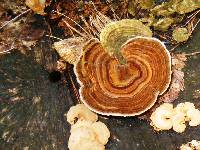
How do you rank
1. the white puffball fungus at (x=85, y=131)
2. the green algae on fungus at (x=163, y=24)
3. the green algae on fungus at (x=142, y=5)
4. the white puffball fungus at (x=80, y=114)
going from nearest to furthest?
the white puffball fungus at (x=85, y=131) → the white puffball fungus at (x=80, y=114) → the green algae on fungus at (x=163, y=24) → the green algae on fungus at (x=142, y=5)

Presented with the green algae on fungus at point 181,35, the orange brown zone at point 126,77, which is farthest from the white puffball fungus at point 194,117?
the green algae on fungus at point 181,35

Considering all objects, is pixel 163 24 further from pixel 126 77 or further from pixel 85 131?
pixel 85 131

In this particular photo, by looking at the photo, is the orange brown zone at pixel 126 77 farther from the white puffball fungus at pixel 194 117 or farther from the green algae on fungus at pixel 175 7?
the green algae on fungus at pixel 175 7

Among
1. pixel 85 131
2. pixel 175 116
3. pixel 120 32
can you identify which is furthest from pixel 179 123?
pixel 120 32

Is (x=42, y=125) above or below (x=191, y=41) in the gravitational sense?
below

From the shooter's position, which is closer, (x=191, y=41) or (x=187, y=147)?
(x=187, y=147)

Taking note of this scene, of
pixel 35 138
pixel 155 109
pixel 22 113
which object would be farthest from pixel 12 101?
pixel 155 109

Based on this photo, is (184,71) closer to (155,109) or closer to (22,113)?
(155,109)
